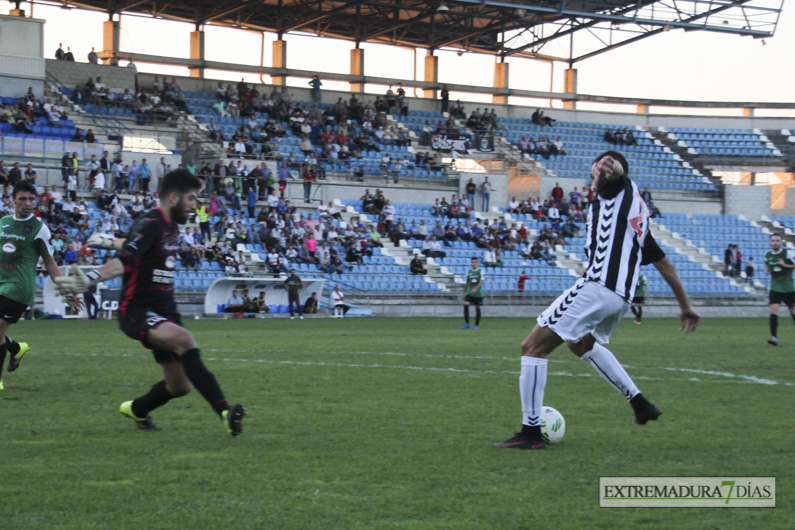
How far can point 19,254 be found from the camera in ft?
29.6

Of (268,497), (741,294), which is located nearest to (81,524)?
(268,497)

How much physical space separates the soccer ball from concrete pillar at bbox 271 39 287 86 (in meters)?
40.9

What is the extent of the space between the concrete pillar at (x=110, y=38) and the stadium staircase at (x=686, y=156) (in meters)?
28.7

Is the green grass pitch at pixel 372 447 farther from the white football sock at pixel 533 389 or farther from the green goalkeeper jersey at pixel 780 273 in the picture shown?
the green goalkeeper jersey at pixel 780 273

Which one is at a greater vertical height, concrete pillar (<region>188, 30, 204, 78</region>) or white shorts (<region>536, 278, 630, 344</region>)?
concrete pillar (<region>188, 30, 204, 78</region>)

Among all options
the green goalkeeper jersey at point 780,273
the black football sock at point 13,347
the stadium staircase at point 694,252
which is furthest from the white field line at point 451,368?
the stadium staircase at point 694,252

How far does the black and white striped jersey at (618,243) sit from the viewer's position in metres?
6.24

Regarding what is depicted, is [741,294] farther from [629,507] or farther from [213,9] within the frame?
[629,507]

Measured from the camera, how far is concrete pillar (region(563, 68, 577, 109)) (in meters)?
52.0

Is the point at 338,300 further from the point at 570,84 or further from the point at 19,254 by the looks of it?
the point at 570,84

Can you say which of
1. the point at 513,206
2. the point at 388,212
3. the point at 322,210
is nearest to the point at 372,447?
the point at 322,210

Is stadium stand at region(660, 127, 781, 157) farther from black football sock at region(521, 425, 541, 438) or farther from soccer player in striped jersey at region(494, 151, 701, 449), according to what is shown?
black football sock at region(521, 425, 541, 438)

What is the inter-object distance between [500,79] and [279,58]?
12880 millimetres

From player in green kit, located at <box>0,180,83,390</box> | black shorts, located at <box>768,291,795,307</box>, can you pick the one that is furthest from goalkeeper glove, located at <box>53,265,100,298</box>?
black shorts, located at <box>768,291,795,307</box>
